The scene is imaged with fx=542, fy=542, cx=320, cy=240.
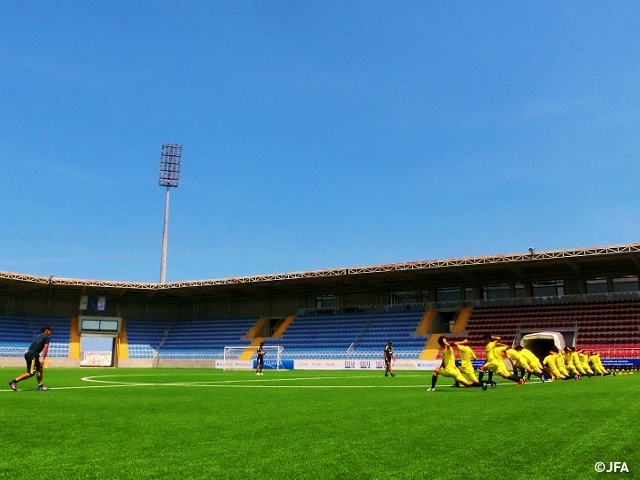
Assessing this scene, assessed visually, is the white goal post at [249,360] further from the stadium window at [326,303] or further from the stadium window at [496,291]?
the stadium window at [496,291]

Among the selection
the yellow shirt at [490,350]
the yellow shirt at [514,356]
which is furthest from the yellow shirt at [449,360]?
the yellow shirt at [514,356]

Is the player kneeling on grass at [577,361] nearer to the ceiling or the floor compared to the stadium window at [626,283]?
nearer to the floor

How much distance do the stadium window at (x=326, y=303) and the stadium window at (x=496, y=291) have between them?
1360cm

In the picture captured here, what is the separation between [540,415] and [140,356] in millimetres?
47216

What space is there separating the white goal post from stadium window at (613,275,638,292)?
84.8ft

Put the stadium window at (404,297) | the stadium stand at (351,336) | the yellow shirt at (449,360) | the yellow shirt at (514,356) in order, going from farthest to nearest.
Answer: the stadium window at (404,297) < the stadium stand at (351,336) < the yellow shirt at (514,356) < the yellow shirt at (449,360)

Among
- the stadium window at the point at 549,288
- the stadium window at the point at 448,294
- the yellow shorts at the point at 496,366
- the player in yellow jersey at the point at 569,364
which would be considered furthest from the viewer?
the stadium window at the point at 448,294

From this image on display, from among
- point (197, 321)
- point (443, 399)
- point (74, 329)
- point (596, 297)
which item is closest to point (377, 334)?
point (596, 297)

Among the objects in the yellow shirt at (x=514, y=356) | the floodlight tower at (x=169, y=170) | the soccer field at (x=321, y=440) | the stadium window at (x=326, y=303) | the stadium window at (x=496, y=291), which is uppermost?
the floodlight tower at (x=169, y=170)

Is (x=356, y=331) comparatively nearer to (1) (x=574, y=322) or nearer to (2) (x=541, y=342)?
(2) (x=541, y=342)

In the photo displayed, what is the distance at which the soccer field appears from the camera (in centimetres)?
453

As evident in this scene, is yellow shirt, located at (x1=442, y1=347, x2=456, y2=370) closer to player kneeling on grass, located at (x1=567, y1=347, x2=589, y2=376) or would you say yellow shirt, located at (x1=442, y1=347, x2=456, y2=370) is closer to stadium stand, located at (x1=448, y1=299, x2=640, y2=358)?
player kneeling on grass, located at (x1=567, y1=347, x2=589, y2=376)

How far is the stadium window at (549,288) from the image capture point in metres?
42.3

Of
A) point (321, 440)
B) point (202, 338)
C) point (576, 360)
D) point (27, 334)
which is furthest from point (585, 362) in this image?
point (27, 334)
